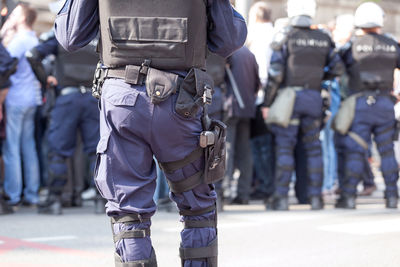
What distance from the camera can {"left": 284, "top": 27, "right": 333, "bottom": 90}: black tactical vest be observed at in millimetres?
8523

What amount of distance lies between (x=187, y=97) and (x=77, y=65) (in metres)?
4.25

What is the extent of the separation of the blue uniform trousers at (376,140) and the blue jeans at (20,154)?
3562 millimetres

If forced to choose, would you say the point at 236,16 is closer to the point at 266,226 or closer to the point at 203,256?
the point at 203,256

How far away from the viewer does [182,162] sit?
3.76m

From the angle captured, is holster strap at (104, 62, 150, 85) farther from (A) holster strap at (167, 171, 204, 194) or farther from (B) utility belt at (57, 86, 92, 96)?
(B) utility belt at (57, 86, 92, 96)

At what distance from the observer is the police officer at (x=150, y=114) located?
366 centimetres

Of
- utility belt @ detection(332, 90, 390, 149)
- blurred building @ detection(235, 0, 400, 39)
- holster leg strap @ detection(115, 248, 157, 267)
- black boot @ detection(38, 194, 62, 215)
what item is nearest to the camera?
holster leg strap @ detection(115, 248, 157, 267)

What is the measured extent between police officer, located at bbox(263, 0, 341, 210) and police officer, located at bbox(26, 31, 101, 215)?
203 cm

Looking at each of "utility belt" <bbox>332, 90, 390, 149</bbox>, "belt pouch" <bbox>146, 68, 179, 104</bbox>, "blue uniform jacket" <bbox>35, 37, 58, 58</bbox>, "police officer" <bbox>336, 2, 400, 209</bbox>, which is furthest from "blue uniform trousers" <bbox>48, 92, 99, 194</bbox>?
"belt pouch" <bbox>146, 68, 179, 104</bbox>

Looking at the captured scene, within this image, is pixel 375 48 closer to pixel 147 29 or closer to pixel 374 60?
pixel 374 60

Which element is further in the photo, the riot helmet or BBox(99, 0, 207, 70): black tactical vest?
the riot helmet

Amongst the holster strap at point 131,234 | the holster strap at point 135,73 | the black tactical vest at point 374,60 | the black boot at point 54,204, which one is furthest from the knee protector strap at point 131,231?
the black tactical vest at point 374,60

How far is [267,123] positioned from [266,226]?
1913 mm

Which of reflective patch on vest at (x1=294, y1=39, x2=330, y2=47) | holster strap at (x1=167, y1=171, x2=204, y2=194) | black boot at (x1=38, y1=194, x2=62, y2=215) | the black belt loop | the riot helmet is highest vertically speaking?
the riot helmet
